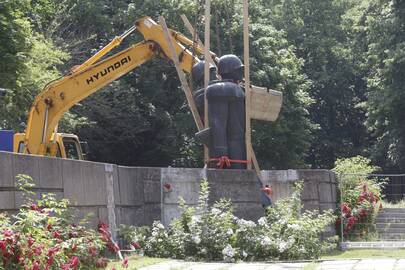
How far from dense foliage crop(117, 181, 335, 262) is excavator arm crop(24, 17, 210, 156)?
6.39 meters

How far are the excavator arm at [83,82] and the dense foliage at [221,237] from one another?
21.0 feet

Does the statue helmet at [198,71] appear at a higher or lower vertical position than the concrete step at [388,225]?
higher

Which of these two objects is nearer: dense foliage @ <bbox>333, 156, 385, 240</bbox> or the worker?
the worker

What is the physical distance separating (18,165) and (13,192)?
0.35 m

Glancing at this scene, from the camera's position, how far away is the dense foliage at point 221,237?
13.5 meters

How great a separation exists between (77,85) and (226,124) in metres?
4.71

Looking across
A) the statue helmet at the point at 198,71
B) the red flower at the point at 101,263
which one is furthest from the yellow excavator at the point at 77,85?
the red flower at the point at 101,263

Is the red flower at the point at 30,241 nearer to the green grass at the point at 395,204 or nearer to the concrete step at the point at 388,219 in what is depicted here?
the concrete step at the point at 388,219

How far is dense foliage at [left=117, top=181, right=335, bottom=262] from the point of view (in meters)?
13.5

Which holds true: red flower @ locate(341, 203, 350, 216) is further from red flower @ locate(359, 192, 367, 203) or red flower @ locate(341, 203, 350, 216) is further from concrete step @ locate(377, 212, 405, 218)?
concrete step @ locate(377, 212, 405, 218)

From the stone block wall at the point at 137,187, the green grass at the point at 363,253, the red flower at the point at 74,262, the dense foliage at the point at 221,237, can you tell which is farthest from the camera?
the green grass at the point at 363,253

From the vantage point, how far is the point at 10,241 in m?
8.78

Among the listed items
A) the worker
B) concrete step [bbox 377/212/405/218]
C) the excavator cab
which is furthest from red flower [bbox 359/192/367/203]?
the excavator cab

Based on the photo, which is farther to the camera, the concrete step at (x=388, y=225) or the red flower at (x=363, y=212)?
the concrete step at (x=388, y=225)
